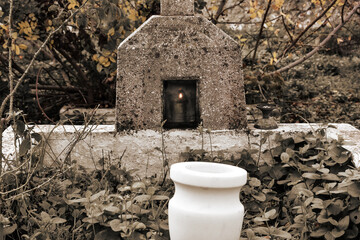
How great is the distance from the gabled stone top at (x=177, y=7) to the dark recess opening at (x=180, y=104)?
20.2 inches

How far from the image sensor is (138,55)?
11.8ft

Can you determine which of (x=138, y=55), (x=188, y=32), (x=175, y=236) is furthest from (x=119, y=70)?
(x=175, y=236)

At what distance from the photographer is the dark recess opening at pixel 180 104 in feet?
12.3

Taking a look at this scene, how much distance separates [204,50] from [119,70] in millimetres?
649

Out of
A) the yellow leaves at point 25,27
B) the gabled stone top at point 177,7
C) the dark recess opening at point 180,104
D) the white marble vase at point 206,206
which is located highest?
the yellow leaves at point 25,27

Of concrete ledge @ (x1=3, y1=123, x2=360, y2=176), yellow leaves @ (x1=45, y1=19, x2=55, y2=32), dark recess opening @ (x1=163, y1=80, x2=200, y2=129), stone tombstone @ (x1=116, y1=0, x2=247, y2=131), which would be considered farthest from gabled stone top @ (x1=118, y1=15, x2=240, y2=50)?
yellow leaves @ (x1=45, y1=19, x2=55, y2=32)

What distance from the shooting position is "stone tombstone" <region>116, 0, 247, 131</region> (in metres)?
3.62

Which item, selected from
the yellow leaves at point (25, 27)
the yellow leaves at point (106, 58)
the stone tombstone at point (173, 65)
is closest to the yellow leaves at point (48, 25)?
the yellow leaves at point (25, 27)

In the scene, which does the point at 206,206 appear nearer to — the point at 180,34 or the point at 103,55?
the point at 180,34

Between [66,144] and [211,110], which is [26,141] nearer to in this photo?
[66,144]

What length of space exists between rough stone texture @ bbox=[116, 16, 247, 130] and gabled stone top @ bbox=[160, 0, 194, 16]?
0.16 ft

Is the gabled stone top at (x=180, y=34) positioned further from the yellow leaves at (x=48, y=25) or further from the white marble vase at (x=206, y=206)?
the white marble vase at (x=206, y=206)

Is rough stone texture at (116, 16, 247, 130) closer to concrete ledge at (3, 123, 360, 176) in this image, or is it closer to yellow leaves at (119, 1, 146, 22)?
concrete ledge at (3, 123, 360, 176)

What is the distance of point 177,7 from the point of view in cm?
366
